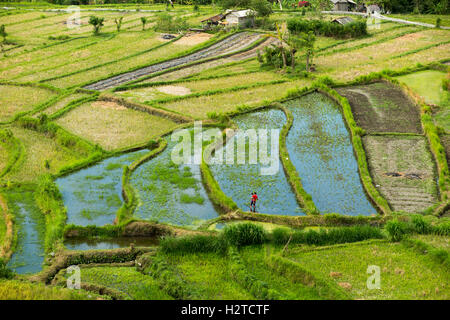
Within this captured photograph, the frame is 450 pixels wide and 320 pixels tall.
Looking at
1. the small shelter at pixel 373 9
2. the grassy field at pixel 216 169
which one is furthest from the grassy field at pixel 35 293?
the small shelter at pixel 373 9

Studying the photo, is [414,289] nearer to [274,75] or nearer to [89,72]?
[274,75]

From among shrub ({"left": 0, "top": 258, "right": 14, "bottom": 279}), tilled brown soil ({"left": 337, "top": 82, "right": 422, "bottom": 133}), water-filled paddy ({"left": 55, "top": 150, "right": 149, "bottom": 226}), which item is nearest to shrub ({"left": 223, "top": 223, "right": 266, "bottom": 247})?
water-filled paddy ({"left": 55, "top": 150, "right": 149, "bottom": 226})

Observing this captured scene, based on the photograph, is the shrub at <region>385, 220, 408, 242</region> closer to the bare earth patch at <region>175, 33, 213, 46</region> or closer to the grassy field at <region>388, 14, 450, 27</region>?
the bare earth patch at <region>175, 33, 213, 46</region>

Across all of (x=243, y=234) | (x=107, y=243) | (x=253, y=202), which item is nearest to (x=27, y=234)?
(x=107, y=243)

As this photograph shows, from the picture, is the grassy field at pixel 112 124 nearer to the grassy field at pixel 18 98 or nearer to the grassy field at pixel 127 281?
the grassy field at pixel 18 98

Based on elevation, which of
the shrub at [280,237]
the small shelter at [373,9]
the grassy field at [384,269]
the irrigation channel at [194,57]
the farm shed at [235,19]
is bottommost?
the grassy field at [384,269]

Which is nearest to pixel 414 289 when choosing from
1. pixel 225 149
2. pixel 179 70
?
pixel 225 149
